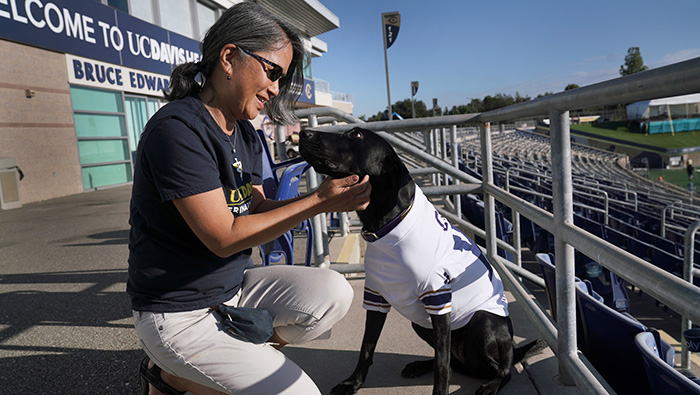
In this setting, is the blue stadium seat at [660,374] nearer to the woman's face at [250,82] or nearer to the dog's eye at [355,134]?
the dog's eye at [355,134]

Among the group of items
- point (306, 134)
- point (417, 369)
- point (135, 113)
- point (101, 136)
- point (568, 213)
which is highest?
point (135, 113)

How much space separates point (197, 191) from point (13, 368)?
1.85 metres

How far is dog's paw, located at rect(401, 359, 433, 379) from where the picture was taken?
204cm

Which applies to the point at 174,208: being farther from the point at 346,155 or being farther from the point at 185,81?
the point at 346,155

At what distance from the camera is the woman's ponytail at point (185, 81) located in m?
1.70

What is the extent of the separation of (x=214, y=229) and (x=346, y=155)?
682 mm

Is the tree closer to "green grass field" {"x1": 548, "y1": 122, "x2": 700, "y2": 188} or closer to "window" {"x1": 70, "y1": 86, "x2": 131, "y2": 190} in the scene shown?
"green grass field" {"x1": 548, "y1": 122, "x2": 700, "y2": 188}

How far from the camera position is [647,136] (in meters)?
58.9

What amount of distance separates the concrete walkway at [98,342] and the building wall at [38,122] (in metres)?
6.30

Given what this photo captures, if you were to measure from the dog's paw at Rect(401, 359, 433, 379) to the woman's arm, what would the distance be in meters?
0.94

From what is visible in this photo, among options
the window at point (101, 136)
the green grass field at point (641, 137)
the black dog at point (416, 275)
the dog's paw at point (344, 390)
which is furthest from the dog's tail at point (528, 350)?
the green grass field at point (641, 137)

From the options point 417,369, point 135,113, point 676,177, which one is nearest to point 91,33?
point 135,113

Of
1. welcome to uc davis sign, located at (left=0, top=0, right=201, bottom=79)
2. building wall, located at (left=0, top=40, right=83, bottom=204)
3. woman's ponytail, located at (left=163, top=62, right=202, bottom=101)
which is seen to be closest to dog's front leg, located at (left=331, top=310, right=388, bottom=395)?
woman's ponytail, located at (left=163, top=62, right=202, bottom=101)

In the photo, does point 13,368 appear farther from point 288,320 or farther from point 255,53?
point 255,53
